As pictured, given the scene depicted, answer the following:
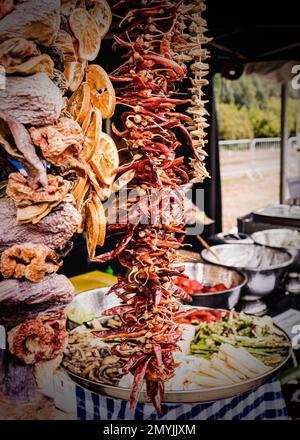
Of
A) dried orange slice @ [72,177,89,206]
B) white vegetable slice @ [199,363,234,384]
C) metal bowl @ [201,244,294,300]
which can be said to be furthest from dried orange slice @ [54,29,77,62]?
metal bowl @ [201,244,294,300]

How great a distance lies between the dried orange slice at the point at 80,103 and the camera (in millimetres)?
1270

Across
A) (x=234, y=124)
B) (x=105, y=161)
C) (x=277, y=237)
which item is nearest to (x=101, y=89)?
(x=105, y=161)

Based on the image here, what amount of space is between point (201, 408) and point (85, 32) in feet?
3.86

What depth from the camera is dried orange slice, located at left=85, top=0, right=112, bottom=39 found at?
129cm

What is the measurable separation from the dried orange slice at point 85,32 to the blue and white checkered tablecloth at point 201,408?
1036mm

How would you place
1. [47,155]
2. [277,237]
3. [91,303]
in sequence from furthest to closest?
1. [277,237]
2. [91,303]
3. [47,155]

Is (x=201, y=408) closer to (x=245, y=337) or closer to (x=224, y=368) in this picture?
(x=224, y=368)

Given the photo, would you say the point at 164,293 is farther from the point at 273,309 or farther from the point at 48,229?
the point at 273,309

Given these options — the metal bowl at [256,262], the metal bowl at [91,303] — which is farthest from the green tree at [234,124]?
the metal bowl at [91,303]

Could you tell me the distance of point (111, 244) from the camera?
5.41 ft

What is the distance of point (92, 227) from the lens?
4.33ft

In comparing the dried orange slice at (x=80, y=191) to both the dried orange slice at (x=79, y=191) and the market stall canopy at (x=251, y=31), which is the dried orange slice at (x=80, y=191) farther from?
the market stall canopy at (x=251, y=31)
